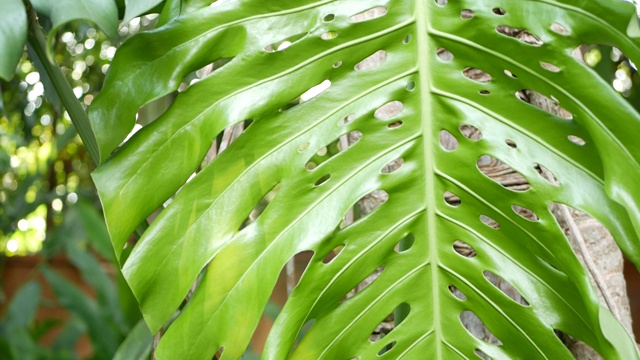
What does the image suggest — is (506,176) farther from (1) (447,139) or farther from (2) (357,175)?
(2) (357,175)

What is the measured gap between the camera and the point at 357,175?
625 millimetres

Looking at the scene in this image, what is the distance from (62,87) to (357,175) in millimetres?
272

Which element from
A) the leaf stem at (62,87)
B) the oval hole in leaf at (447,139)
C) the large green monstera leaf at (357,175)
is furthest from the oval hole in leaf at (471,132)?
the leaf stem at (62,87)

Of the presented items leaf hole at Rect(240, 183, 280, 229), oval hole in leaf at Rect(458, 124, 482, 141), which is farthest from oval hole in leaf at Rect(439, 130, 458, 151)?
leaf hole at Rect(240, 183, 280, 229)

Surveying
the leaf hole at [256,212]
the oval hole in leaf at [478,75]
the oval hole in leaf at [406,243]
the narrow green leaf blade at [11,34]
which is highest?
the narrow green leaf blade at [11,34]

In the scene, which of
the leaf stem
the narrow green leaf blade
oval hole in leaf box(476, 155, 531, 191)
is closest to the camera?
the narrow green leaf blade

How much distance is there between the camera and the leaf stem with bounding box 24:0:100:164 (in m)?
0.61

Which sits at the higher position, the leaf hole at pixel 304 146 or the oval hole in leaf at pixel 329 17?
the oval hole in leaf at pixel 329 17

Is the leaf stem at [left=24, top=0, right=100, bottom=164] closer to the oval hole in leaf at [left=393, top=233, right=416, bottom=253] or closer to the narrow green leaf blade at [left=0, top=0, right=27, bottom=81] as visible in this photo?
the narrow green leaf blade at [left=0, top=0, right=27, bottom=81]

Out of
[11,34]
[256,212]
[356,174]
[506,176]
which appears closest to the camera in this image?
[11,34]

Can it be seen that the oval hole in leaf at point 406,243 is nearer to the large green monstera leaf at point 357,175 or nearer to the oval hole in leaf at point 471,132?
the large green monstera leaf at point 357,175

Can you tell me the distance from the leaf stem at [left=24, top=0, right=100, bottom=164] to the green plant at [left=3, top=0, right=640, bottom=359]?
3.9 inches

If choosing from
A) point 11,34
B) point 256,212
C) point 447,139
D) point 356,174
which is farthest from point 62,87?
point 256,212

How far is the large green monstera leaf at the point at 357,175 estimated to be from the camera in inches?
22.4
